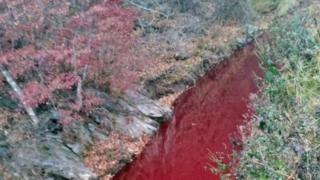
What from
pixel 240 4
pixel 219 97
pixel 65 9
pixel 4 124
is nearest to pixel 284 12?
pixel 240 4

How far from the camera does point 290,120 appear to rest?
A: 11906mm

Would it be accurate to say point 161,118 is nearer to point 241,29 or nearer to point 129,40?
point 129,40

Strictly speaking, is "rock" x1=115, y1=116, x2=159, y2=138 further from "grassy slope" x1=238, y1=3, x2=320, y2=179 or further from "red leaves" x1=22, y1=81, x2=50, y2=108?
"grassy slope" x1=238, y1=3, x2=320, y2=179

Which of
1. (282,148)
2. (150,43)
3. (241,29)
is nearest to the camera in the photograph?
(282,148)

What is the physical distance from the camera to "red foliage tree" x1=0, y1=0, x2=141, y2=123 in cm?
1641

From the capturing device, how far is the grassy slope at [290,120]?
391 inches

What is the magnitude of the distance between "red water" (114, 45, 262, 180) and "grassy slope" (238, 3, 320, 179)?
198 centimetres

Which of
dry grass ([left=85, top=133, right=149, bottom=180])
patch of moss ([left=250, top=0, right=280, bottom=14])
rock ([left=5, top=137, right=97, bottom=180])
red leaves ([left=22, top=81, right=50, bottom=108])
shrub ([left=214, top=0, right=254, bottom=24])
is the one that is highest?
patch of moss ([left=250, top=0, right=280, bottom=14])

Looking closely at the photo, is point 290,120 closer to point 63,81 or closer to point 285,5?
point 63,81

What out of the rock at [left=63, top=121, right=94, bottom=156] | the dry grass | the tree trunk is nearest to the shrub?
the dry grass

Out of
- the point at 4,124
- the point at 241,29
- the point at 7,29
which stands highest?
the point at 241,29

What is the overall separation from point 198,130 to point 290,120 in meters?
7.59

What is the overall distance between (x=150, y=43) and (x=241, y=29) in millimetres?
9355

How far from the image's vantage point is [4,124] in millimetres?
16094
